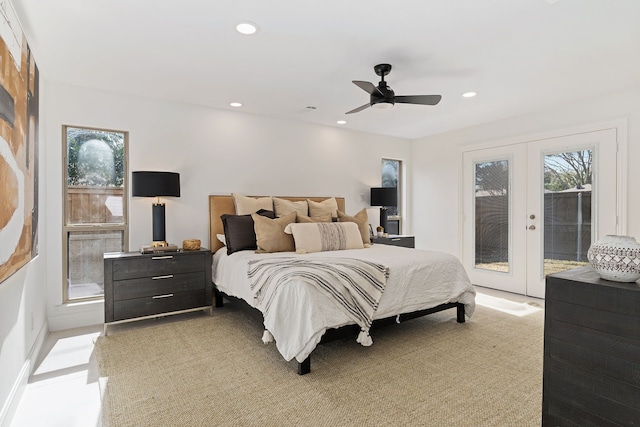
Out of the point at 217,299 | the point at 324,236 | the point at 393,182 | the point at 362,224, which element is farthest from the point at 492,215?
the point at 217,299

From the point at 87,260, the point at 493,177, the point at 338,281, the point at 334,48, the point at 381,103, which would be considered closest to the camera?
the point at 338,281

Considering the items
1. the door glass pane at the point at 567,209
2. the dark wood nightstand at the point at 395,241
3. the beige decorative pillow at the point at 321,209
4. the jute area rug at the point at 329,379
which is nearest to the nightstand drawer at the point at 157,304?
the jute area rug at the point at 329,379

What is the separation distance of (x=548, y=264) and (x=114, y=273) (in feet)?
16.4

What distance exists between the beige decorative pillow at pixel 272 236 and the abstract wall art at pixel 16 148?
6.04 ft

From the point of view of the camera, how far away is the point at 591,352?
136cm

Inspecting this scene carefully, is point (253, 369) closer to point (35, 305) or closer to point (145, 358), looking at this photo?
point (145, 358)

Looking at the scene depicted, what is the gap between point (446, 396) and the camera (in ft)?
6.95

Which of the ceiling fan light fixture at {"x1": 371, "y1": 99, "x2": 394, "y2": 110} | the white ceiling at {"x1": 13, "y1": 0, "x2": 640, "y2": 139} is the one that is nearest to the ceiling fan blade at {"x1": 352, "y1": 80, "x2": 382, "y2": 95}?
the ceiling fan light fixture at {"x1": 371, "y1": 99, "x2": 394, "y2": 110}

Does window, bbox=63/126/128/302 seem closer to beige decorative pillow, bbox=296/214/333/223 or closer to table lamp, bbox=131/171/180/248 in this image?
table lamp, bbox=131/171/180/248

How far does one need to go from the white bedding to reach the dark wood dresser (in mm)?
1343

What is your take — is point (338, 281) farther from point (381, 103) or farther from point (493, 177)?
point (493, 177)

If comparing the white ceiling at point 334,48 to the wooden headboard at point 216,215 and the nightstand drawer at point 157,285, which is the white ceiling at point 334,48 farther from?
the nightstand drawer at point 157,285

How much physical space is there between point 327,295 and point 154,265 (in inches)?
Answer: 76.4

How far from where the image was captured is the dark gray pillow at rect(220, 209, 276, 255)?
376 centimetres
